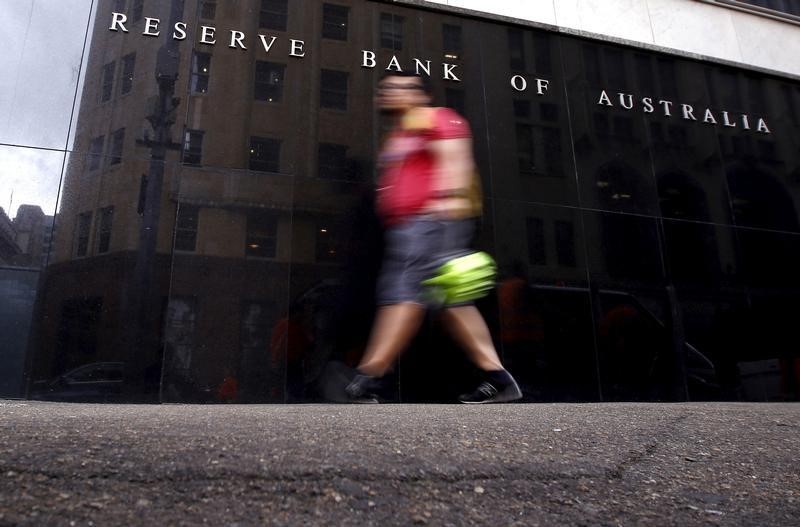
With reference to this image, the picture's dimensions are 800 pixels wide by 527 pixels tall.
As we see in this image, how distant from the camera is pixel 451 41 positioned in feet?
→ 28.5

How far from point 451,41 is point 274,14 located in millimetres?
2522

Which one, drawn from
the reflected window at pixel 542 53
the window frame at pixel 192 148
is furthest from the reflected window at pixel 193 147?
the reflected window at pixel 542 53

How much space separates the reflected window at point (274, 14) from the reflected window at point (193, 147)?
186 cm

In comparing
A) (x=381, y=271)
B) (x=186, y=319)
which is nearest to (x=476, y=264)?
(x=381, y=271)

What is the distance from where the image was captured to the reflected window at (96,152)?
6930mm

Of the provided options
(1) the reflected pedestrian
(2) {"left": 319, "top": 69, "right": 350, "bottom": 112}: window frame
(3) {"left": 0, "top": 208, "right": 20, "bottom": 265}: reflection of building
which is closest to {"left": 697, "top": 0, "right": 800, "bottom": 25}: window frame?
(2) {"left": 319, "top": 69, "right": 350, "bottom": 112}: window frame

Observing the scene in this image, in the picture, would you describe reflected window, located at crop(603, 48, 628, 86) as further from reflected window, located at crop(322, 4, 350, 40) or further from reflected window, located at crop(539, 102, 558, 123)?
reflected window, located at crop(322, 4, 350, 40)

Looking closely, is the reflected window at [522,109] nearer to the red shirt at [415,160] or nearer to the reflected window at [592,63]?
the reflected window at [592,63]

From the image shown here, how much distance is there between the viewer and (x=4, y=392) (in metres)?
6.27

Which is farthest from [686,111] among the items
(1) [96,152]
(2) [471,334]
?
(1) [96,152]

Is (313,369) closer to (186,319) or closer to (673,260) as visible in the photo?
(186,319)

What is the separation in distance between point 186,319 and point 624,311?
17.9ft

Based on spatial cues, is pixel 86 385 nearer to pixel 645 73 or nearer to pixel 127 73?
pixel 127 73

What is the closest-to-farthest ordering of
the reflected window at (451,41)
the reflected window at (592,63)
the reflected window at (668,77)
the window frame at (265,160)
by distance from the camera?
the window frame at (265,160), the reflected window at (451,41), the reflected window at (592,63), the reflected window at (668,77)
